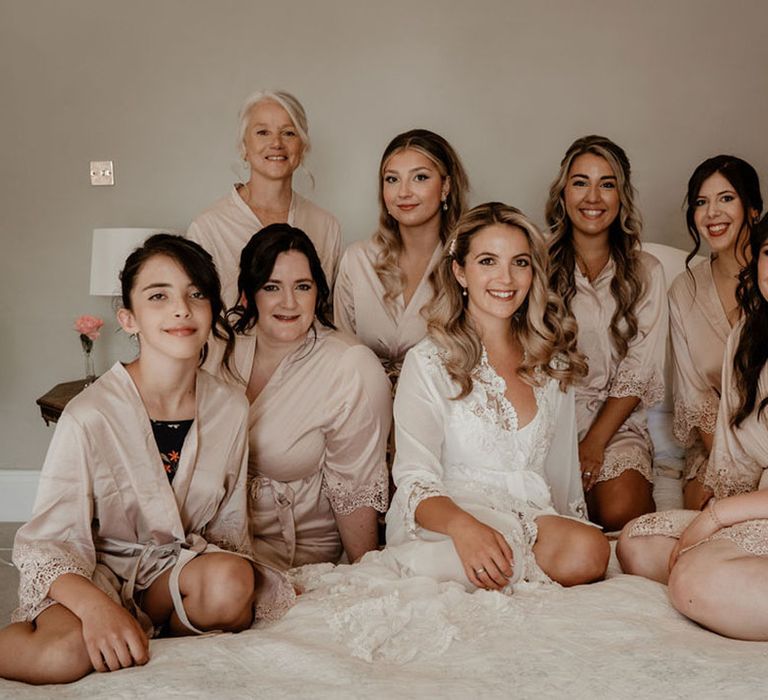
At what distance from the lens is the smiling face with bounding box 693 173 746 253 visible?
2959 millimetres

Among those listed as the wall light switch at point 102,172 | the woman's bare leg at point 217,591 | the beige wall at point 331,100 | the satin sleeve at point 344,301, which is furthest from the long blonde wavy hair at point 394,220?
the wall light switch at point 102,172

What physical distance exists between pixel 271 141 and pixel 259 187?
19 centimetres

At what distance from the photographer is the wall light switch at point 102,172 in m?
4.05

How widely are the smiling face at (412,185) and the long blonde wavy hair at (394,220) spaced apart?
0.02 m

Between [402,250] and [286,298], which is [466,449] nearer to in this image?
[286,298]

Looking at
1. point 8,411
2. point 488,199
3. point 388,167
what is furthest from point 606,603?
point 8,411

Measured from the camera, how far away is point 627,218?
10.1ft

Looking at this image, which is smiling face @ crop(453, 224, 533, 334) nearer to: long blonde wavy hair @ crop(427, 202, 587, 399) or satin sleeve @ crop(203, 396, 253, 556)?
long blonde wavy hair @ crop(427, 202, 587, 399)

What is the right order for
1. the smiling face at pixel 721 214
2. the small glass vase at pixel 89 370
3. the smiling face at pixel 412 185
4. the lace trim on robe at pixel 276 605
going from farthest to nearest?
the small glass vase at pixel 89 370 → the smiling face at pixel 412 185 → the smiling face at pixel 721 214 → the lace trim on robe at pixel 276 605

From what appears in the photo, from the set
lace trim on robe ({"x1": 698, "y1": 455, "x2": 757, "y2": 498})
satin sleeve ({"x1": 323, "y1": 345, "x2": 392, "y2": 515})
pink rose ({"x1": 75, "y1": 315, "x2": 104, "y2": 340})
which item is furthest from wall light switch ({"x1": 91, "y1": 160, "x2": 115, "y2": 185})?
lace trim on robe ({"x1": 698, "y1": 455, "x2": 757, "y2": 498})

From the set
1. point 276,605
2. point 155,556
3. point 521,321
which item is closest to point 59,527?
point 155,556

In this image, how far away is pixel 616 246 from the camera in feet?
10.4

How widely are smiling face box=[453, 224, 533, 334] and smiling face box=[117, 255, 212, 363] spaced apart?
780mm

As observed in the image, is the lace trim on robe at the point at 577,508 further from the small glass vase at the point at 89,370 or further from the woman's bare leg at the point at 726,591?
the small glass vase at the point at 89,370
